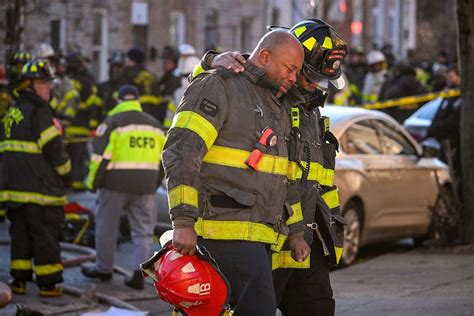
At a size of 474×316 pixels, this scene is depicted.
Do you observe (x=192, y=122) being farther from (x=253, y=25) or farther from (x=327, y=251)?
→ (x=253, y=25)

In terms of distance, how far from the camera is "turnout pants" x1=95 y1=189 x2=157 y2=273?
10953mm

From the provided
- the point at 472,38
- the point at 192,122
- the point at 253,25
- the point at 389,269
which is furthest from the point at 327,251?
the point at 253,25

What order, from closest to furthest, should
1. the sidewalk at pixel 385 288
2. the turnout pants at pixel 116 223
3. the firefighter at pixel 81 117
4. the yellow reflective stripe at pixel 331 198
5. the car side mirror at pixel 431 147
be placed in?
the yellow reflective stripe at pixel 331 198, the sidewalk at pixel 385 288, the turnout pants at pixel 116 223, the car side mirror at pixel 431 147, the firefighter at pixel 81 117

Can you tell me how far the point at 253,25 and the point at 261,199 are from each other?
29335 mm

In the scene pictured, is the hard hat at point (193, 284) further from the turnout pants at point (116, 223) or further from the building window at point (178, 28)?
the building window at point (178, 28)

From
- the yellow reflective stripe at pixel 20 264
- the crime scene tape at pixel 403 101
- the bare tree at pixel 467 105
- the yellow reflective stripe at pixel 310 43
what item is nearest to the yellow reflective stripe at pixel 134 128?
the yellow reflective stripe at pixel 20 264

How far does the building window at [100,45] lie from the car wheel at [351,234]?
1523cm

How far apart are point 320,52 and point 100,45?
69.1 ft

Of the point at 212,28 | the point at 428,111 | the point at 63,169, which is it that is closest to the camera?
the point at 63,169

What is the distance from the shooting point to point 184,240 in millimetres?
5688

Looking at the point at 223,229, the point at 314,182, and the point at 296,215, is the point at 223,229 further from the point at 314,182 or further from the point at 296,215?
the point at 314,182

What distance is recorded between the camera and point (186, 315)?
585 centimetres

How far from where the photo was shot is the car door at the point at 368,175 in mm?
12203

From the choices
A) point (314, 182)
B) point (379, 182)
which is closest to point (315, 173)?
point (314, 182)
